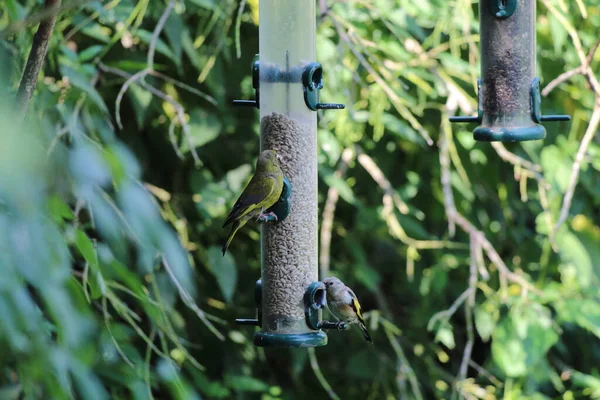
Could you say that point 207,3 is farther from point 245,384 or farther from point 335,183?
point 245,384

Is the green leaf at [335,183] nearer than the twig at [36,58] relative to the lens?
No

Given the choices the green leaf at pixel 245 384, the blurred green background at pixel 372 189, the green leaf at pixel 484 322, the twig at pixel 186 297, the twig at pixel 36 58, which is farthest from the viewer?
the green leaf at pixel 484 322

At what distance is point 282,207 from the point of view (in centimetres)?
255

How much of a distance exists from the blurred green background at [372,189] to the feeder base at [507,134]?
231 millimetres

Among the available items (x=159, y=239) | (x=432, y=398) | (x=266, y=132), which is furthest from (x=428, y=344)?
(x=159, y=239)

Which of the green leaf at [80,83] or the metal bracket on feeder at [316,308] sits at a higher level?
the green leaf at [80,83]

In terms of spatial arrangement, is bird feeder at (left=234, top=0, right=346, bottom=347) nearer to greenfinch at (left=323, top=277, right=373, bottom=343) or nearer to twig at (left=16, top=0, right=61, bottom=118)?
greenfinch at (left=323, top=277, right=373, bottom=343)

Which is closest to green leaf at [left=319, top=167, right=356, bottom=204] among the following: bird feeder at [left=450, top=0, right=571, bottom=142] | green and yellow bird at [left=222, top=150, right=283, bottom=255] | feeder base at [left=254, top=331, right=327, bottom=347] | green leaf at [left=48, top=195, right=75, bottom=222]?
bird feeder at [left=450, top=0, right=571, bottom=142]

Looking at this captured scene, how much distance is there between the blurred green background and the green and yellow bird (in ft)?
0.79

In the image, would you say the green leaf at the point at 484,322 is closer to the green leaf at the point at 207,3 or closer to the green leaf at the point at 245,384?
the green leaf at the point at 245,384

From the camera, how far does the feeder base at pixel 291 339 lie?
2.41 meters

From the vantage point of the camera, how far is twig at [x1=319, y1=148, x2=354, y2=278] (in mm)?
3477

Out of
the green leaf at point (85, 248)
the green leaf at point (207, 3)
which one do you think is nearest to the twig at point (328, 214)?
the green leaf at point (207, 3)

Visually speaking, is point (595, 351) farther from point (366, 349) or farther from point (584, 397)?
point (366, 349)
